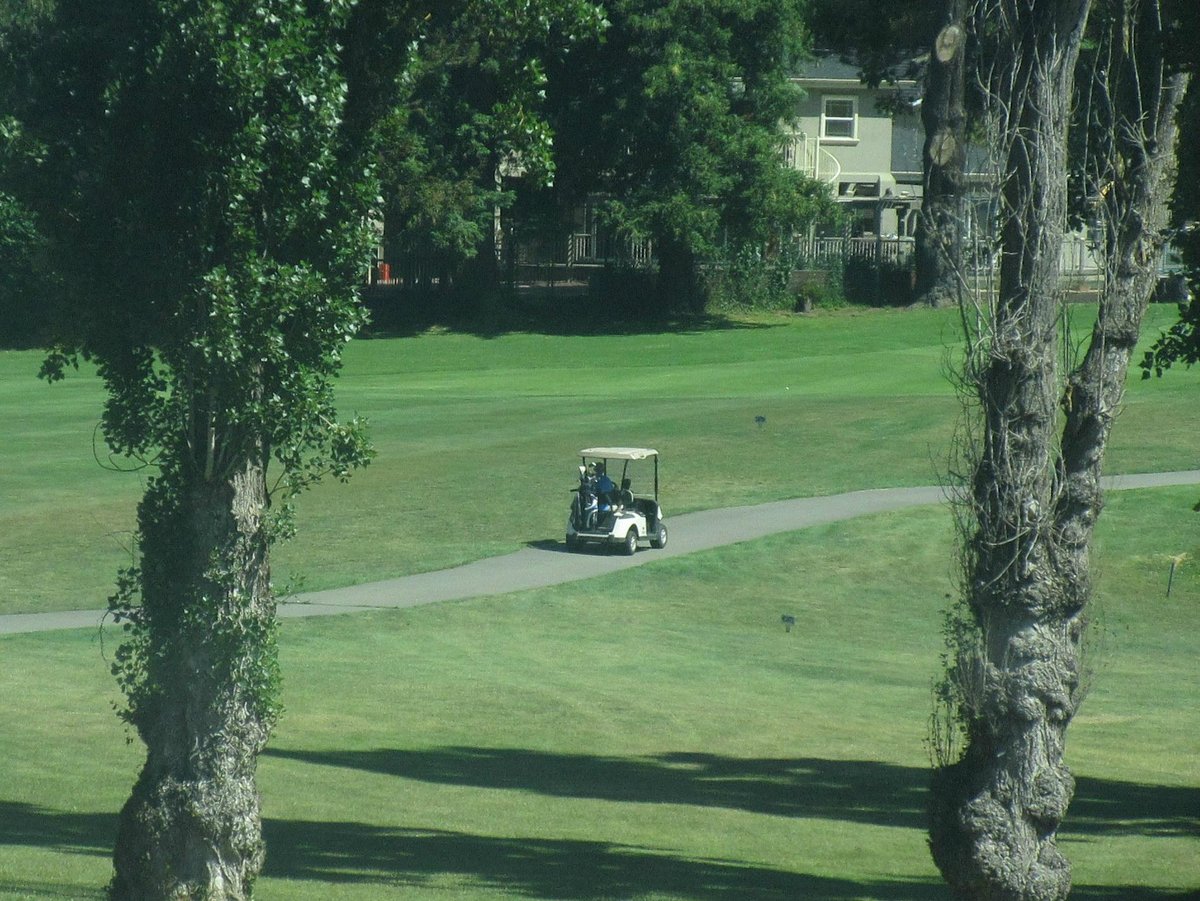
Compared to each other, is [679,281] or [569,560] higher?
[679,281]

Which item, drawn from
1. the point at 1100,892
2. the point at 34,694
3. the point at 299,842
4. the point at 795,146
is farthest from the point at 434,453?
the point at 795,146

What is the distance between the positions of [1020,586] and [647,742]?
734 cm

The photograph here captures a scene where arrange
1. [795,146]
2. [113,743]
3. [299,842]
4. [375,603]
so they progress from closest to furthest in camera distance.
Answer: [299,842] < [113,743] < [375,603] < [795,146]

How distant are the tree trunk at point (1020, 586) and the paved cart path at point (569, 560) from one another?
406 inches

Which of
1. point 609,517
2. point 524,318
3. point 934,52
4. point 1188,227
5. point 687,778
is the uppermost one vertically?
point 934,52

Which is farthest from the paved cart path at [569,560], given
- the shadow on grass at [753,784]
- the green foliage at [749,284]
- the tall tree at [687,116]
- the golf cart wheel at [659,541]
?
the green foliage at [749,284]

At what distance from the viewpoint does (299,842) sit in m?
11.2

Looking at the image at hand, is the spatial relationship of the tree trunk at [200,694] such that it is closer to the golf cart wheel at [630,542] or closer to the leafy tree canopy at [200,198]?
the leafy tree canopy at [200,198]

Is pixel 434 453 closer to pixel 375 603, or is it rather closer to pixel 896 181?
pixel 375 603

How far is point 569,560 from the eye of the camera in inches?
925

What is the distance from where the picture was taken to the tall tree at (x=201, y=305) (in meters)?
7.74

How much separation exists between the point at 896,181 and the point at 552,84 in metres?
17.1

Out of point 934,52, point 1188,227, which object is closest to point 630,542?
point 934,52

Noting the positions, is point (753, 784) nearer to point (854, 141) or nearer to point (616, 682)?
point (616, 682)
